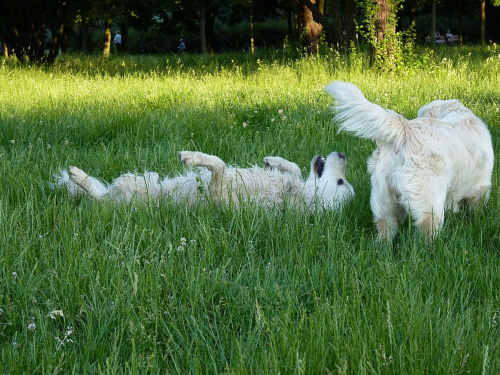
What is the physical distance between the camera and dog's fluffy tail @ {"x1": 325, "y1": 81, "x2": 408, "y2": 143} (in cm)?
333

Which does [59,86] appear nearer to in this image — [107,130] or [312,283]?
[107,130]

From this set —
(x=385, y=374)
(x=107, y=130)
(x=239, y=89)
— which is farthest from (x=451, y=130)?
(x=239, y=89)

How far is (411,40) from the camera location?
10.6m

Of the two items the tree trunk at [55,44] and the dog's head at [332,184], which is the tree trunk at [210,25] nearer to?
the tree trunk at [55,44]

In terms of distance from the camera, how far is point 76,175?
438cm

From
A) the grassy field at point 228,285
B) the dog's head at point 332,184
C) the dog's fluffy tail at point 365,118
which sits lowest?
the grassy field at point 228,285

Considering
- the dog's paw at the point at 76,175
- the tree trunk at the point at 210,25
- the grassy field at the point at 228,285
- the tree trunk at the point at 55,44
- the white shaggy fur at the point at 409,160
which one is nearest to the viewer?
the grassy field at the point at 228,285

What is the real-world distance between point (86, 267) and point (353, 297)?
4.35 ft

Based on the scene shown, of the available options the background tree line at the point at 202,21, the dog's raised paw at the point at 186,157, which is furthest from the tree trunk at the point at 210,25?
the dog's raised paw at the point at 186,157

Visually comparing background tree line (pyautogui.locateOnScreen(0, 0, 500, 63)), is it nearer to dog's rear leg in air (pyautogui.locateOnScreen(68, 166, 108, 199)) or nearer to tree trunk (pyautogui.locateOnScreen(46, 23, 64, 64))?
tree trunk (pyautogui.locateOnScreen(46, 23, 64, 64))

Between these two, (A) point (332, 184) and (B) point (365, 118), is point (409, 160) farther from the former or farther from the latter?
(A) point (332, 184)

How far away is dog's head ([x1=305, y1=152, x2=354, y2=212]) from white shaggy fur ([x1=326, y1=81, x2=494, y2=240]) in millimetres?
706

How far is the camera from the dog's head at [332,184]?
4234mm

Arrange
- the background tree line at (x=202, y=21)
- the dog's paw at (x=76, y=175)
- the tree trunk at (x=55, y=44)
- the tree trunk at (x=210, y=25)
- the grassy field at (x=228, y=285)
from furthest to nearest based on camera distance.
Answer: the tree trunk at (x=210, y=25), the tree trunk at (x=55, y=44), the background tree line at (x=202, y=21), the dog's paw at (x=76, y=175), the grassy field at (x=228, y=285)
